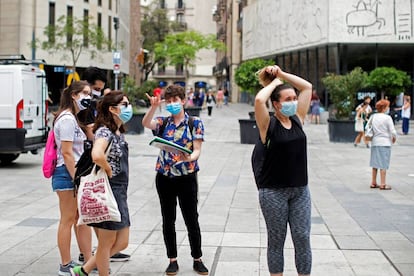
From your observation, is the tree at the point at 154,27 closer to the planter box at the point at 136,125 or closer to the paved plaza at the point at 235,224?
the planter box at the point at 136,125

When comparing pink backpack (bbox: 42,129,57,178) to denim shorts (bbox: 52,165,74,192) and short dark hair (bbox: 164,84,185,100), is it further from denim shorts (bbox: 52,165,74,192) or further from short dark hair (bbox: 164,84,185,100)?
short dark hair (bbox: 164,84,185,100)

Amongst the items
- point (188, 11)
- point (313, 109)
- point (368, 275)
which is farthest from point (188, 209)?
point (188, 11)

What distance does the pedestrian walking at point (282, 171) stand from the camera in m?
4.72

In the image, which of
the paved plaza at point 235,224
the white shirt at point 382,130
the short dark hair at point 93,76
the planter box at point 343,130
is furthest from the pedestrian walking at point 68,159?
the planter box at point 343,130

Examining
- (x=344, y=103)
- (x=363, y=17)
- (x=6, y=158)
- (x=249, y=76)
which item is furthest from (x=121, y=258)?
(x=363, y=17)

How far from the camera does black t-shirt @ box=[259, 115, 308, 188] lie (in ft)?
15.4

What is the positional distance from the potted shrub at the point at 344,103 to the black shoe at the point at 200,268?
16.1m

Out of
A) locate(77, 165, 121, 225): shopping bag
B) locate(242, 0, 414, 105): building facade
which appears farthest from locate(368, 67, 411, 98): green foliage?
locate(77, 165, 121, 225): shopping bag

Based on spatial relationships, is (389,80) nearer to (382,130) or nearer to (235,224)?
(382,130)

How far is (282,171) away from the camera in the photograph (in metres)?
4.72

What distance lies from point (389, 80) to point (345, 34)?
5.59 m

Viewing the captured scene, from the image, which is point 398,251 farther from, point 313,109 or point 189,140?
point 313,109

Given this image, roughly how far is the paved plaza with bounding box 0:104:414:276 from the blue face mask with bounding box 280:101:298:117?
1814mm

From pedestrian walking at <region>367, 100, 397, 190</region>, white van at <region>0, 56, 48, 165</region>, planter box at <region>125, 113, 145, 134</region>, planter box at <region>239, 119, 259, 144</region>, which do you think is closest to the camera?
pedestrian walking at <region>367, 100, 397, 190</region>
